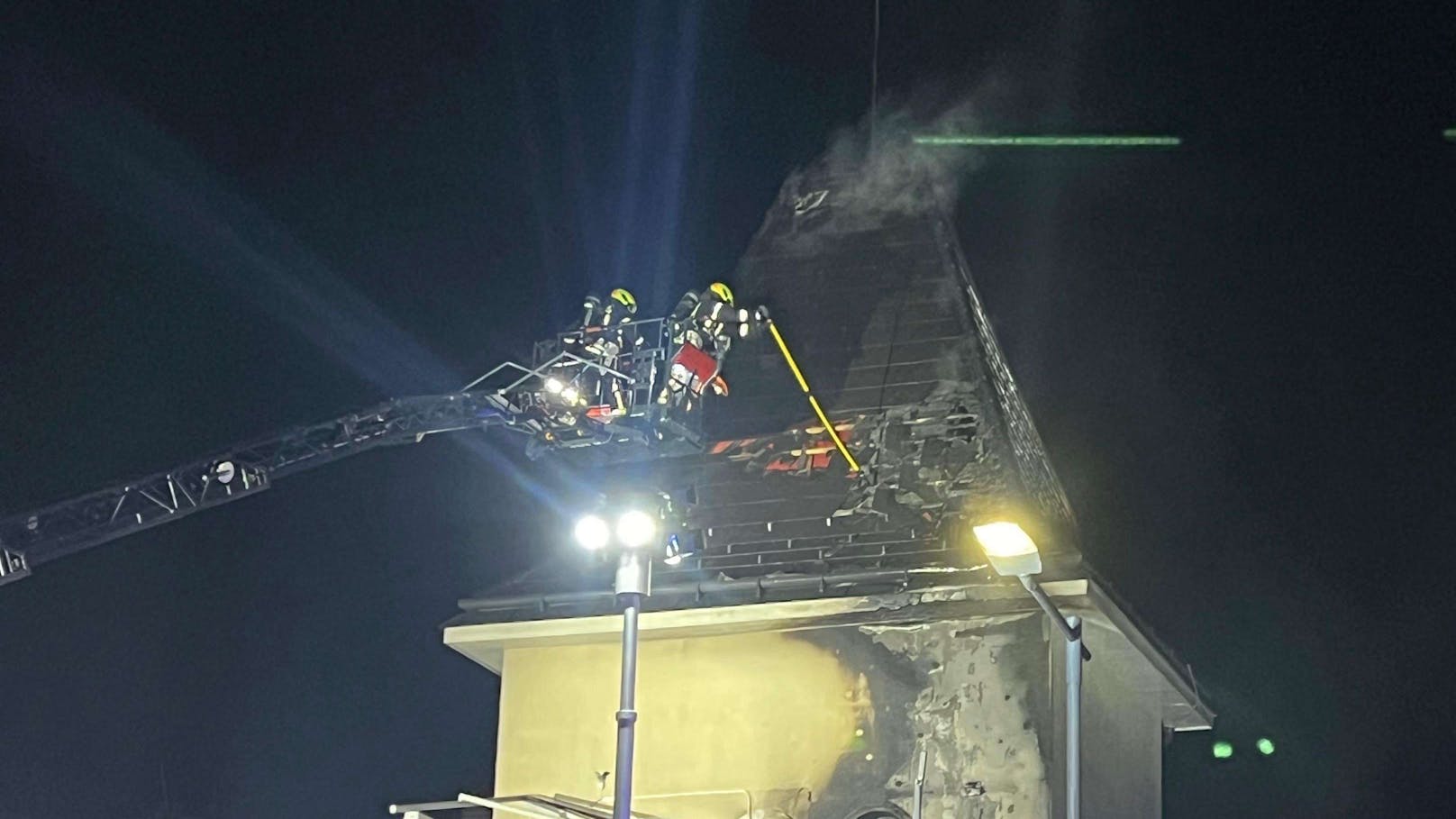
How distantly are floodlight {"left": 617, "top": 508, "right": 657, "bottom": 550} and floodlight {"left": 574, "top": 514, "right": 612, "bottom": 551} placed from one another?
3.5 inches

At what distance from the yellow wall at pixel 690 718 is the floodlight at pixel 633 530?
4.54 meters

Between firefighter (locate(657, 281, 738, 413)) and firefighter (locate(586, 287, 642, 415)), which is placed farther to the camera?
firefighter (locate(586, 287, 642, 415))

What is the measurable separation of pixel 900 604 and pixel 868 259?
3720mm

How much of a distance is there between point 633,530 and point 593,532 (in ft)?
0.81

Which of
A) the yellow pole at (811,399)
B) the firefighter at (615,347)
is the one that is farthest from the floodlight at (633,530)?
the firefighter at (615,347)

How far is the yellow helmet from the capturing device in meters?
16.0

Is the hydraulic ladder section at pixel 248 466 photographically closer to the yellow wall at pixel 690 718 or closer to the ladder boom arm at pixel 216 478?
the ladder boom arm at pixel 216 478

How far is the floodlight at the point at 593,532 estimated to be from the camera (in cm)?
935

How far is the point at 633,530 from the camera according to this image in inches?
366

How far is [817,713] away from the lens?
13391mm

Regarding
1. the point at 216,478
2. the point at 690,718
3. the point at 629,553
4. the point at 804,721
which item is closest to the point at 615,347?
the point at 690,718

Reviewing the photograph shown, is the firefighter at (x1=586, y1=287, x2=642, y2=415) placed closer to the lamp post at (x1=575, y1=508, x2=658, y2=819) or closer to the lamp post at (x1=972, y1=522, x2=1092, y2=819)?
the lamp post at (x1=972, y1=522, x2=1092, y2=819)

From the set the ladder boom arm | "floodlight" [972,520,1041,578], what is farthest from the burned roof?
the ladder boom arm

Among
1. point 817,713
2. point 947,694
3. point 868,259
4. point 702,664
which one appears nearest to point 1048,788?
point 947,694
